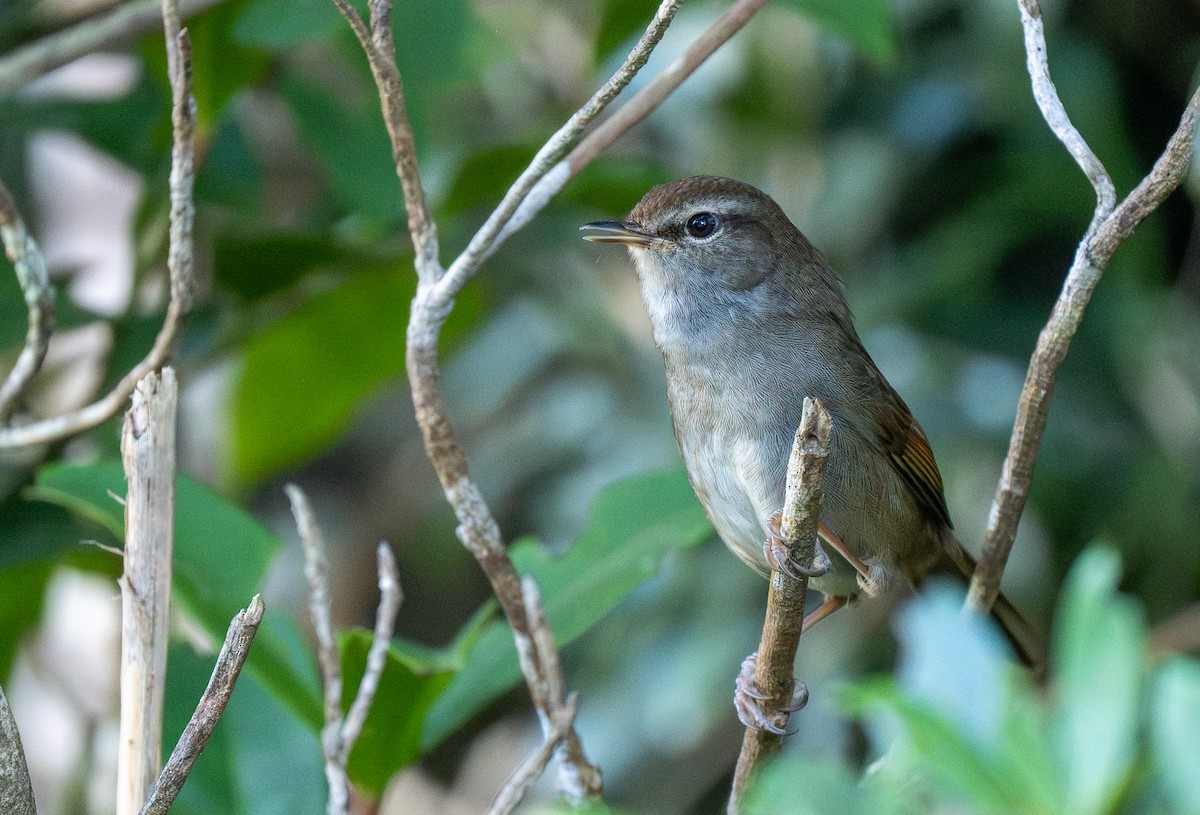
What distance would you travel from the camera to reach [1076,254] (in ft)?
7.47

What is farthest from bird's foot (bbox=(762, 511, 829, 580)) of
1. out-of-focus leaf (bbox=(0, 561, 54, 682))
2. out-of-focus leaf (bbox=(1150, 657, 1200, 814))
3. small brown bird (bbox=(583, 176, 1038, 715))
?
out-of-focus leaf (bbox=(0, 561, 54, 682))

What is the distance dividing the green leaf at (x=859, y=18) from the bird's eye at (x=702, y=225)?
598 millimetres

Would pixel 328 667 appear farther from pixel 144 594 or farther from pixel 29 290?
pixel 29 290

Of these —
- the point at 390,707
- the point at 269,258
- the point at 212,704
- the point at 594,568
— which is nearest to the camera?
the point at 212,704

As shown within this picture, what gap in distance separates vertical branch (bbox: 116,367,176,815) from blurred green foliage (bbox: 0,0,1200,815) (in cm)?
60

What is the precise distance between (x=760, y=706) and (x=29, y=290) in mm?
1522

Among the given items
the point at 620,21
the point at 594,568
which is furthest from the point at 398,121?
the point at 620,21

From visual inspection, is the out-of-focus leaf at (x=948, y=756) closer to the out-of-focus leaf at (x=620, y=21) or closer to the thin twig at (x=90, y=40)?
the thin twig at (x=90, y=40)

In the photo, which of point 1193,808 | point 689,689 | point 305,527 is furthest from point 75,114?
point 1193,808

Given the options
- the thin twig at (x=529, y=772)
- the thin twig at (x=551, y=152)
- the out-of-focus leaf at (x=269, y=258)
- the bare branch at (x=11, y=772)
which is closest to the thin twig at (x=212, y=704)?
the bare branch at (x=11, y=772)

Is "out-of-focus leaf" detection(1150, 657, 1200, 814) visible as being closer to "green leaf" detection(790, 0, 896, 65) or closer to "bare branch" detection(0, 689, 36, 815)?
"bare branch" detection(0, 689, 36, 815)

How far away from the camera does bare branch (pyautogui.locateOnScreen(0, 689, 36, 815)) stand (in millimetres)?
1815

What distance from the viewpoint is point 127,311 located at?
149 inches

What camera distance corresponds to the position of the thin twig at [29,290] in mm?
2477
